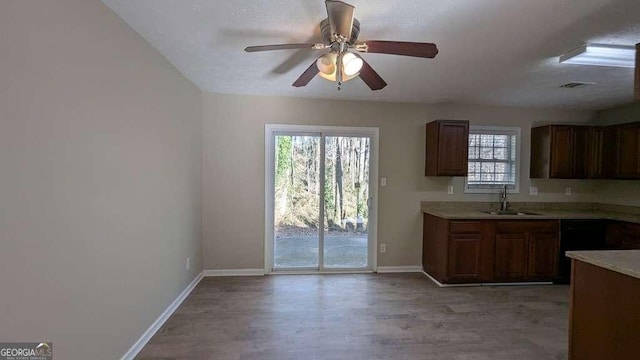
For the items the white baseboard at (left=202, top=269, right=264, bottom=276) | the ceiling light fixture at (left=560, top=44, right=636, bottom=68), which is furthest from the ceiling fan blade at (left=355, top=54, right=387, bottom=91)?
the white baseboard at (left=202, top=269, right=264, bottom=276)

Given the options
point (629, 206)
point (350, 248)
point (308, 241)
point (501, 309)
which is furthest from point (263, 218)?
point (629, 206)

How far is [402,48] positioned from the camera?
178 cm

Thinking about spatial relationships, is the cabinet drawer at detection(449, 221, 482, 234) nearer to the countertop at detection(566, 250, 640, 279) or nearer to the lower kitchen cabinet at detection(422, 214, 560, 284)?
the lower kitchen cabinet at detection(422, 214, 560, 284)

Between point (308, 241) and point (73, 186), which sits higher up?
point (73, 186)

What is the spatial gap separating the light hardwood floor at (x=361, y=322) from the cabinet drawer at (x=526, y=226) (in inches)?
28.3

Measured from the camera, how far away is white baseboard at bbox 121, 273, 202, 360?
212 centimetres

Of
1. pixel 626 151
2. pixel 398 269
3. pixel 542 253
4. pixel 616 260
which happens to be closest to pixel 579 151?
pixel 626 151

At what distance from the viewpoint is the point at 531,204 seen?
4.22 m

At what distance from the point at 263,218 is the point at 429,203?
7.82 ft

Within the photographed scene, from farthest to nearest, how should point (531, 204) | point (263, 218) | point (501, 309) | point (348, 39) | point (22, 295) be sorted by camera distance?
point (531, 204), point (263, 218), point (501, 309), point (348, 39), point (22, 295)

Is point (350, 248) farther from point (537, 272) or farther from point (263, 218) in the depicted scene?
point (537, 272)

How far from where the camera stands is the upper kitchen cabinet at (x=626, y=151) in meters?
3.67

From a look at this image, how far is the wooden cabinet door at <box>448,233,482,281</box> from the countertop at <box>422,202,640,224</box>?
0.30 meters

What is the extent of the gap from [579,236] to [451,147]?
195 centimetres
